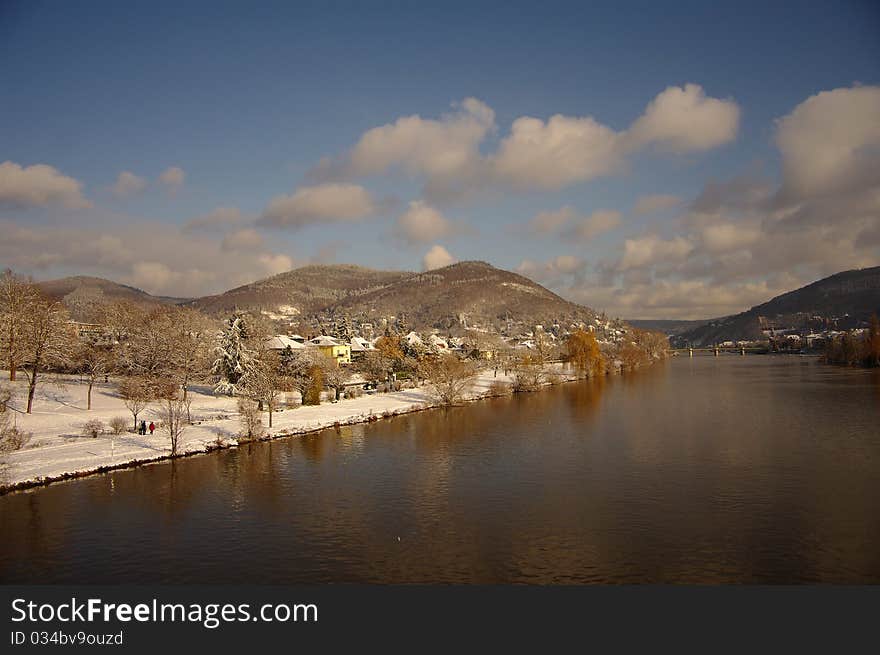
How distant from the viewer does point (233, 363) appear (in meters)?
48.1

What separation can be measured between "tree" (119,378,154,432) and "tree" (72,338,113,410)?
2.91 metres

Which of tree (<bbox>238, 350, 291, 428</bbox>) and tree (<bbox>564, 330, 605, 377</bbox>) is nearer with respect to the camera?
tree (<bbox>238, 350, 291, 428</bbox>)

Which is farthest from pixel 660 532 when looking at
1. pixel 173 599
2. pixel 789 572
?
pixel 173 599

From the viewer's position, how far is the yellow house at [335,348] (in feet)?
261

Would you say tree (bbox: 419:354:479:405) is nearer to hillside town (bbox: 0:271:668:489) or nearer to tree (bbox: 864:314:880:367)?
hillside town (bbox: 0:271:668:489)

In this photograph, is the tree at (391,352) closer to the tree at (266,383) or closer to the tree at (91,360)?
the tree at (266,383)

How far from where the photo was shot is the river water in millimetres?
15797

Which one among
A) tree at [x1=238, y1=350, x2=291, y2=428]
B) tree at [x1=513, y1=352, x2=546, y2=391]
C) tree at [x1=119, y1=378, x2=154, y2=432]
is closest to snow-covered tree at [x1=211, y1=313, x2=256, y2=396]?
tree at [x1=238, y1=350, x2=291, y2=428]

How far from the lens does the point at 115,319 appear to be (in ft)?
202

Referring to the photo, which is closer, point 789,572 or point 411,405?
point 789,572

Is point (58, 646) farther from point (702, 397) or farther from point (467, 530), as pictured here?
point (702, 397)

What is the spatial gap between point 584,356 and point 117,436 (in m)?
65.6

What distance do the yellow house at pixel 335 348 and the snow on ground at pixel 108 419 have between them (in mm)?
24988

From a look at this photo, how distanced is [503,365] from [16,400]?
222 feet
